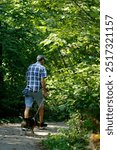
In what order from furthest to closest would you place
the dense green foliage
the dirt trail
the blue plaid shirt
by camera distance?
the blue plaid shirt → the dirt trail → the dense green foliage

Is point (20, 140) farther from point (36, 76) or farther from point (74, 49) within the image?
point (74, 49)

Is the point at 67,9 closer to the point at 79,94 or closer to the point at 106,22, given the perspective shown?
the point at 79,94

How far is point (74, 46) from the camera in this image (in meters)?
8.76

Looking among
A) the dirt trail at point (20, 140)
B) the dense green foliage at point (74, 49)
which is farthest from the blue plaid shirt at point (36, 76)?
the dirt trail at point (20, 140)

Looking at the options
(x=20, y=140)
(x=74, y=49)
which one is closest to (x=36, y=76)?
(x=20, y=140)

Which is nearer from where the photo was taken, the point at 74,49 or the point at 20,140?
the point at 74,49

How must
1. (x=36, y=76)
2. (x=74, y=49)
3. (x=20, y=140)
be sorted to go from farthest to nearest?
(x=36, y=76) → (x=20, y=140) → (x=74, y=49)

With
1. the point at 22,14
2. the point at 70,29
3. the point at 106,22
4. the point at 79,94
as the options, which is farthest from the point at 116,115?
the point at 22,14

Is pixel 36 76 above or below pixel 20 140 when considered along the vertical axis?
above

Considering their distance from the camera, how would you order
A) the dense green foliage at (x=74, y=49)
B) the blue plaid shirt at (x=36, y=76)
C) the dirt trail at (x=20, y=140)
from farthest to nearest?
the blue plaid shirt at (x=36, y=76) < the dirt trail at (x=20, y=140) < the dense green foliage at (x=74, y=49)

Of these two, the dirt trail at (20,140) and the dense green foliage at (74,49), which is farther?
the dirt trail at (20,140)

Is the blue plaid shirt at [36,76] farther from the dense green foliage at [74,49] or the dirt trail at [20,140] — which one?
the dirt trail at [20,140]

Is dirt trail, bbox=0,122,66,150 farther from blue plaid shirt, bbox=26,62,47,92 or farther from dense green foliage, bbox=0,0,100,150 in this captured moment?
blue plaid shirt, bbox=26,62,47,92

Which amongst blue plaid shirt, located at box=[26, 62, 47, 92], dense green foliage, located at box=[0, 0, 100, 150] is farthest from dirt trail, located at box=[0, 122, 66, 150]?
blue plaid shirt, located at box=[26, 62, 47, 92]
